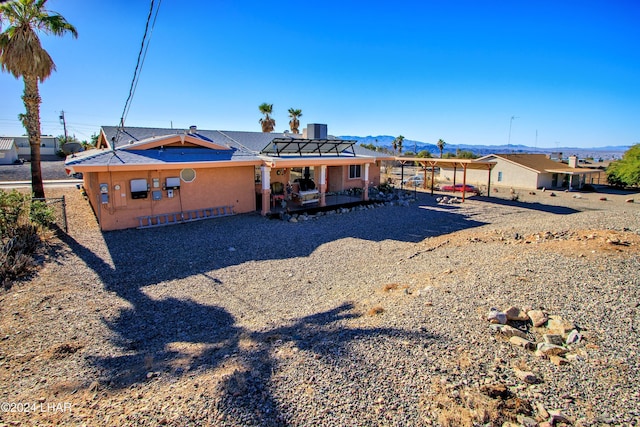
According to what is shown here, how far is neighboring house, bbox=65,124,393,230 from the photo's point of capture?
1367cm

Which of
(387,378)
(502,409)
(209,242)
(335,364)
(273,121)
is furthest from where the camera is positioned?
(273,121)

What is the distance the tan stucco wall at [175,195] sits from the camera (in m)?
13.6

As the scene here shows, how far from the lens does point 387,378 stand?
Result: 14.9ft

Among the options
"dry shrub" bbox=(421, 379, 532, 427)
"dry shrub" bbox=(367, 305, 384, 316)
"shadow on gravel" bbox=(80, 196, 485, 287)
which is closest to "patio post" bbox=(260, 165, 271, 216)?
"shadow on gravel" bbox=(80, 196, 485, 287)

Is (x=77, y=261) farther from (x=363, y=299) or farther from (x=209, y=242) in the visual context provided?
(x=363, y=299)

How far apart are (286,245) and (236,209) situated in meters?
5.40

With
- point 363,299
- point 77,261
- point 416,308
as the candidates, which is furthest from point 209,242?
point 416,308

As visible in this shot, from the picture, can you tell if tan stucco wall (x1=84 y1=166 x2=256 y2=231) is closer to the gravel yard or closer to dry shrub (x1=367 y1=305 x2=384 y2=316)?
the gravel yard

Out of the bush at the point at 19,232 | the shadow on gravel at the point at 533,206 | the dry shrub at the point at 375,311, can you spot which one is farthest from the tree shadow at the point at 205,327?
the shadow on gravel at the point at 533,206

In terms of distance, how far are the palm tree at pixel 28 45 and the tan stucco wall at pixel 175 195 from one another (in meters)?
4.14

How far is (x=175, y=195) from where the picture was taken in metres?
15.2

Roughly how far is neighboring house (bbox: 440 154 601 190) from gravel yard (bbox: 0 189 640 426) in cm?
2311

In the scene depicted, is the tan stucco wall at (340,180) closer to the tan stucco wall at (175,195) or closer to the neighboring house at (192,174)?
the neighboring house at (192,174)

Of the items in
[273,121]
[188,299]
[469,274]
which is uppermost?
[273,121]
